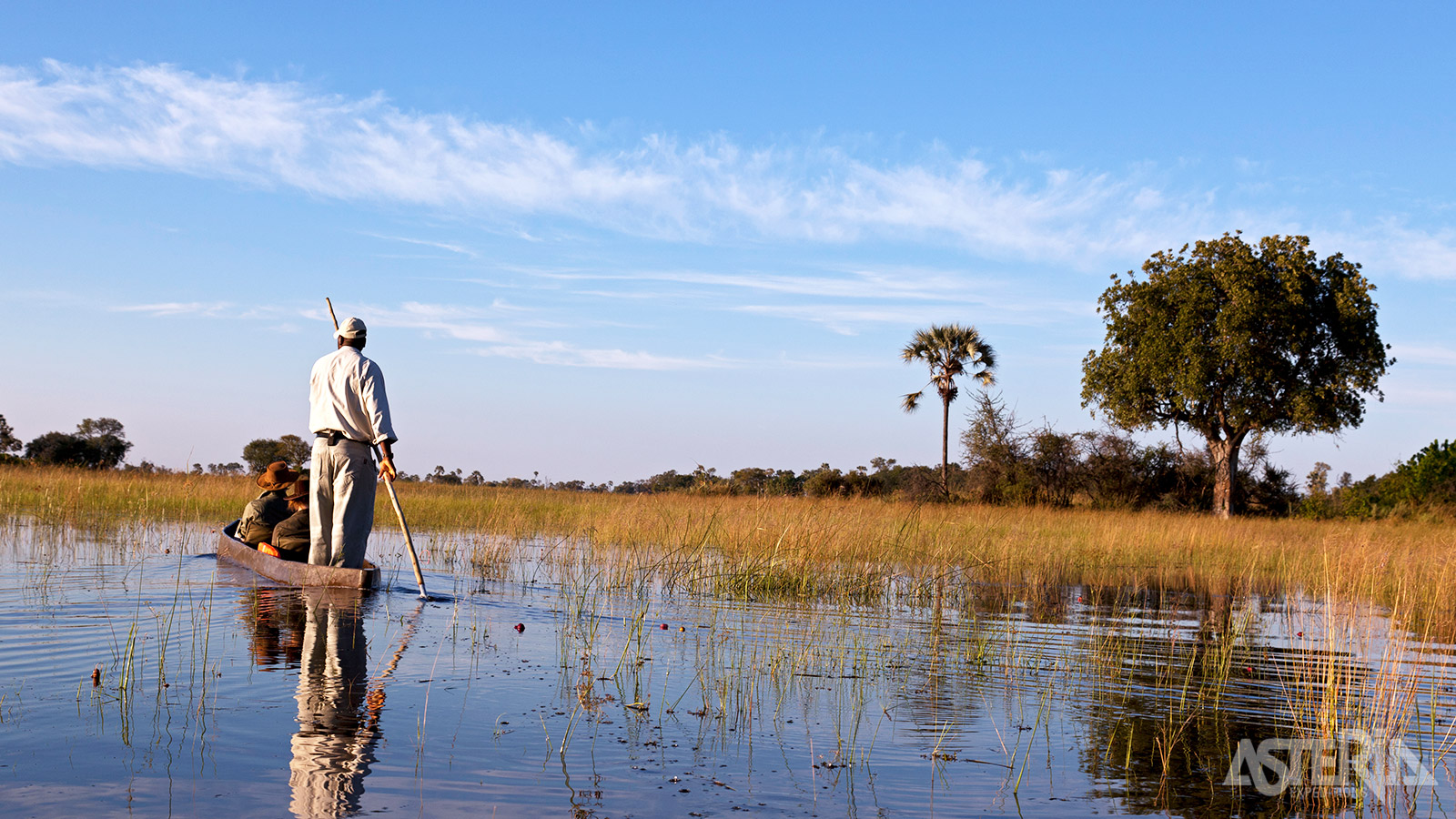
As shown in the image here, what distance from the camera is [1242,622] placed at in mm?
9172

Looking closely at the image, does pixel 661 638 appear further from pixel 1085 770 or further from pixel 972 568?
pixel 972 568

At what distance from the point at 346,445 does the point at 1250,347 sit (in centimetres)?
3041

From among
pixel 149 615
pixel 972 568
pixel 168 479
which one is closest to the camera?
pixel 149 615

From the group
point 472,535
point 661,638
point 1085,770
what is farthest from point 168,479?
point 1085,770

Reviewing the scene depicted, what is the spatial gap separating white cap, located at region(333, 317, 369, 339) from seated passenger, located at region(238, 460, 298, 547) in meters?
2.22

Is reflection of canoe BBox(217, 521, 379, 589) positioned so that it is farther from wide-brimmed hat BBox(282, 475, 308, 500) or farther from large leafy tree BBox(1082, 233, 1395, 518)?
large leafy tree BBox(1082, 233, 1395, 518)

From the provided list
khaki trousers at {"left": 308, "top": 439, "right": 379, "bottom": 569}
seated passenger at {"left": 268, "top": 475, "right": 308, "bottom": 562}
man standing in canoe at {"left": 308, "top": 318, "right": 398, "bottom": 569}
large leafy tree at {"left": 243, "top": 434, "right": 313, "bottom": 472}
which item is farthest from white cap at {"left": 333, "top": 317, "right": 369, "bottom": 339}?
large leafy tree at {"left": 243, "top": 434, "right": 313, "bottom": 472}

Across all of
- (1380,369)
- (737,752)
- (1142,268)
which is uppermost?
(1142,268)

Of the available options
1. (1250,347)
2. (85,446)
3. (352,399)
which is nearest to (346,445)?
(352,399)

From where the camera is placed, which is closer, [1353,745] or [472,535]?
[1353,745]

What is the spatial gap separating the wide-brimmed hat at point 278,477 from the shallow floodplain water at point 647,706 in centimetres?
160

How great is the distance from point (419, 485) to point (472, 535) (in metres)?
14.7

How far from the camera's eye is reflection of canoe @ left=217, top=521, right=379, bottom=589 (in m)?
8.56

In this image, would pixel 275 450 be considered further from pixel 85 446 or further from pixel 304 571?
pixel 304 571
